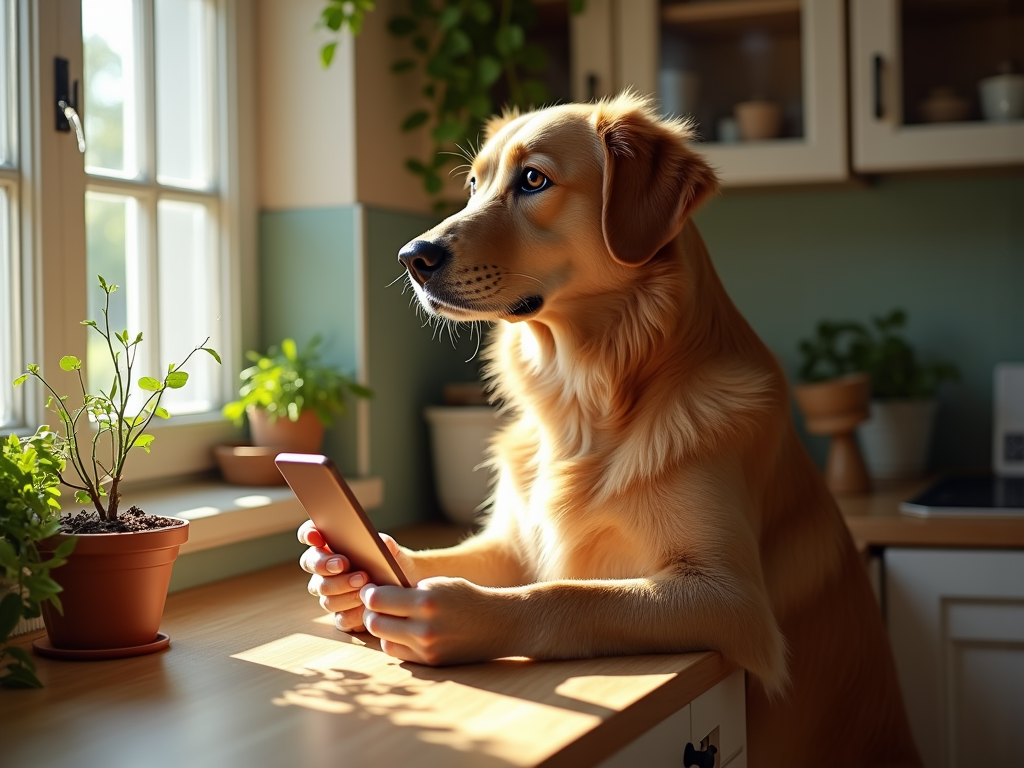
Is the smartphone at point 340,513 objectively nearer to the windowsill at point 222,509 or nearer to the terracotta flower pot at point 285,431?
the windowsill at point 222,509

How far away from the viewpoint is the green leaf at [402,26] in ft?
6.91

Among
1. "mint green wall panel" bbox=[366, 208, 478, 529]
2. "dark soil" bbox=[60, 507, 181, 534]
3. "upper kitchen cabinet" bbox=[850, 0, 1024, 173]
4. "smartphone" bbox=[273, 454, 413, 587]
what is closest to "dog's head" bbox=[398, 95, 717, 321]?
"smartphone" bbox=[273, 454, 413, 587]

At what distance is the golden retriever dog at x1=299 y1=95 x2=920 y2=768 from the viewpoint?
1229 mm

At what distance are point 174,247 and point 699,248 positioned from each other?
0.98m

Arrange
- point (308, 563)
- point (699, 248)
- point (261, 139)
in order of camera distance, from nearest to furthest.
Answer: point (308, 563) < point (699, 248) < point (261, 139)

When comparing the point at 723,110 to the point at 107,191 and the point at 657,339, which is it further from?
the point at 107,191

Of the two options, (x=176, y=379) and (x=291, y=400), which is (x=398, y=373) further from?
(x=176, y=379)

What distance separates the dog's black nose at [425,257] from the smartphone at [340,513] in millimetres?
287

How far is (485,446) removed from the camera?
2.12m

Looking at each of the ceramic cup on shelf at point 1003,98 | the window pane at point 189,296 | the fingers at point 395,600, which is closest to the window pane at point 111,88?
the window pane at point 189,296

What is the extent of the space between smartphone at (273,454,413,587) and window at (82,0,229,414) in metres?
0.59

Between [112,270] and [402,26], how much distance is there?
0.76 m

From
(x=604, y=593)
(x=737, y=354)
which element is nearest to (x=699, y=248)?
(x=737, y=354)

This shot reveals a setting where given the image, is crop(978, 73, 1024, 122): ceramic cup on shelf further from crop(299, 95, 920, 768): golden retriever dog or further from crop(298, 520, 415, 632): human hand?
Answer: crop(298, 520, 415, 632): human hand
